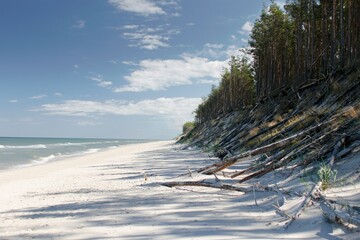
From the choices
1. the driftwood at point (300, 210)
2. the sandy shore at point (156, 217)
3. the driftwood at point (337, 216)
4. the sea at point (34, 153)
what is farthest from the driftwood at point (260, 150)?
the sea at point (34, 153)

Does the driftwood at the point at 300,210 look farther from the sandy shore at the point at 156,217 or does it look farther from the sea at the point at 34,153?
the sea at the point at 34,153

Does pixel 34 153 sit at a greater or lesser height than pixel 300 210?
lesser

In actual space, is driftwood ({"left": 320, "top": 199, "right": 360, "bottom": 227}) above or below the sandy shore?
above

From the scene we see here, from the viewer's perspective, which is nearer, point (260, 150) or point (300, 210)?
point (300, 210)

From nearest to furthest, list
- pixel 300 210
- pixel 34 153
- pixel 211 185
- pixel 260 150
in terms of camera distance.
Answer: pixel 300 210 → pixel 211 185 → pixel 260 150 → pixel 34 153

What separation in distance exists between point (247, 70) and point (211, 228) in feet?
172

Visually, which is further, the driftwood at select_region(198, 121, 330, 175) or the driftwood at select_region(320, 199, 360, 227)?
the driftwood at select_region(198, 121, 330, 175)

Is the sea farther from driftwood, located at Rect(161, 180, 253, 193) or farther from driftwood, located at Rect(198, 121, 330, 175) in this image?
driftwood, located at Rect(198, 121, 330, 175)

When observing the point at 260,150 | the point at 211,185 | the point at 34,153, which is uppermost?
the point at 260,150

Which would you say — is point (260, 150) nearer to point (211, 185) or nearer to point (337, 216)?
point (211, 185)

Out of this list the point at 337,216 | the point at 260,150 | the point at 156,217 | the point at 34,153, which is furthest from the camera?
the point at 34,153

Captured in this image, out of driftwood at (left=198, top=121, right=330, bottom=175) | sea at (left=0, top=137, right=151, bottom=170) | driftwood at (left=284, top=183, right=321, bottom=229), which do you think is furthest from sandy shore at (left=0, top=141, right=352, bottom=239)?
sea at (left=0, top=137, right=151, bottom=170)

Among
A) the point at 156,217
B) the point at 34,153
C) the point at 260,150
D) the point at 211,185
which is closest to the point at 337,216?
the point at 156,217

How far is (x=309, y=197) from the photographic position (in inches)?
186
